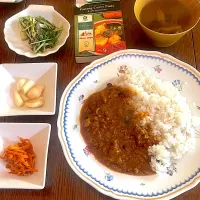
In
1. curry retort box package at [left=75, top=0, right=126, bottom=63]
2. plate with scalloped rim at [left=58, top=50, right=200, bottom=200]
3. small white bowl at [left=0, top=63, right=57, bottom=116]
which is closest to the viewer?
plate with scalloped rim at [left=58, top=50, right=200, bottom=200]

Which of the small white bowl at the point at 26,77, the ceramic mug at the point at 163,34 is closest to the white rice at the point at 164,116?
the ceramic mug at the point at 163,34

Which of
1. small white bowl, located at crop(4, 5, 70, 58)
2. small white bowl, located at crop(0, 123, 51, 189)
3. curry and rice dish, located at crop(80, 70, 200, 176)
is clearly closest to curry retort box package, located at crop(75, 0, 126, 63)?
small white bowl, located at crop(4, 5, 70, 58)

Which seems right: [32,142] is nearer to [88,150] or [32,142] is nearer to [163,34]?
[88,150]

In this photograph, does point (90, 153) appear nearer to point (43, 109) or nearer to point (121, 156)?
point (121, 156)

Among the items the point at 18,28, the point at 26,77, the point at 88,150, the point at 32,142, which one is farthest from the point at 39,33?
the point at 88,150

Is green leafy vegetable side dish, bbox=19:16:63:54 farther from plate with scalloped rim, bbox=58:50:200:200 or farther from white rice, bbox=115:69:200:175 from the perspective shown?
white rice, bbox=115:69:200:175

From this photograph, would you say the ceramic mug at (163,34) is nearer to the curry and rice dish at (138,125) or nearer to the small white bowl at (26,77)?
the curry and rice dish at (138,125)
